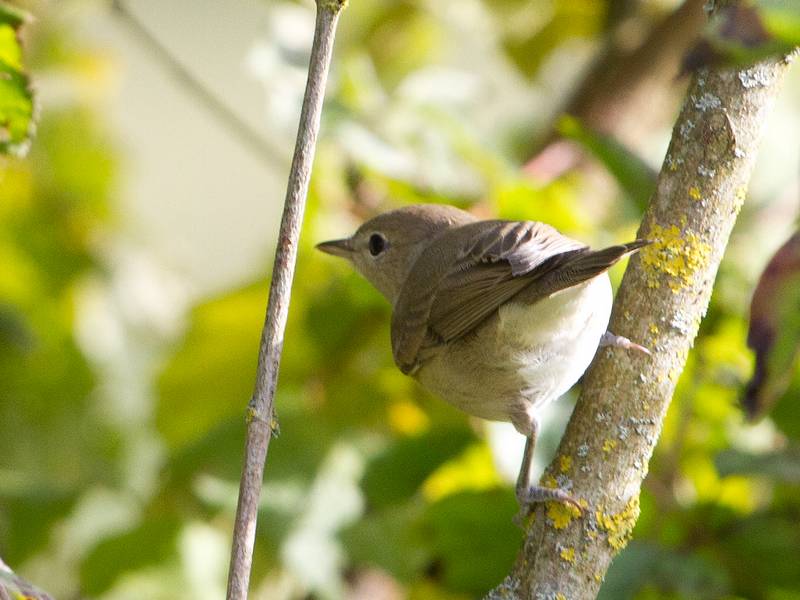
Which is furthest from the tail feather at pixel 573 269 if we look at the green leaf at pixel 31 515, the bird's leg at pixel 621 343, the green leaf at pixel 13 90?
the green leaf at pixel 31 515

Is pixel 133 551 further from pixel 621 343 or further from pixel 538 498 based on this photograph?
pixel 621 343

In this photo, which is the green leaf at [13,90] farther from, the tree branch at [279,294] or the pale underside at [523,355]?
the pale underside at [523,355]

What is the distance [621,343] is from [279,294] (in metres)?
0.62

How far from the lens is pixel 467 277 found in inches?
91.5

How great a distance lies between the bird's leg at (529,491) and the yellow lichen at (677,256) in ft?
1.29

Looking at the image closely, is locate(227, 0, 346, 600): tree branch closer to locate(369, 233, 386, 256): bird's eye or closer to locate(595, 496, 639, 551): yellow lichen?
locate(595, 496, 639, 551): yellow lichen

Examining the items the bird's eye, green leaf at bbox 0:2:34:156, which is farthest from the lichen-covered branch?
the bird's eye

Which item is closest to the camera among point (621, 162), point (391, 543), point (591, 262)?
point (591, 262)

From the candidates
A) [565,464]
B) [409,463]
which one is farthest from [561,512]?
[409,463]

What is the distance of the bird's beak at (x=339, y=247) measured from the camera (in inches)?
108

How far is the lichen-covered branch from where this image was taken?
1.59m

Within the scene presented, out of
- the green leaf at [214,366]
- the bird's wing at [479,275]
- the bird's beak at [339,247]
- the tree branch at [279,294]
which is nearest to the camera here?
the tree branch at [279,294]

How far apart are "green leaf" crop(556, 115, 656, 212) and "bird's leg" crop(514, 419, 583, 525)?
0.60 metres

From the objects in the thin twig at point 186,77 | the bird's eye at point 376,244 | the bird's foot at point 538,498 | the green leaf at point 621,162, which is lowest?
the bird's foot at point 538,498
